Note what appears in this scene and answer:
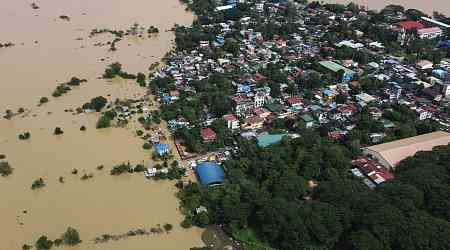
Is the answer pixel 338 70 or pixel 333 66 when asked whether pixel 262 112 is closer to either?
pixel 338 70

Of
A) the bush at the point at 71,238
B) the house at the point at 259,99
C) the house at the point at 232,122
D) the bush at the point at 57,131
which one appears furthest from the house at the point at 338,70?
the bush at the point at 71,238

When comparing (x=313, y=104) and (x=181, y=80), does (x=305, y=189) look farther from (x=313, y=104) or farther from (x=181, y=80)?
(x=181, y=80)

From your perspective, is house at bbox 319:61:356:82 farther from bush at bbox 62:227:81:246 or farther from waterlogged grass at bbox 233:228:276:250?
bush at bbox 62:227:81:246

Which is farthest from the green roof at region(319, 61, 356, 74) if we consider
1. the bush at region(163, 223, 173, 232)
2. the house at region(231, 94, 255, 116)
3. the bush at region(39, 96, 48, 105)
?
the bush at region(39, 96, 48, 105)

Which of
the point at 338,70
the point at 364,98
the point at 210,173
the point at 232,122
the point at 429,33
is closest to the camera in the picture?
the point at 210,173

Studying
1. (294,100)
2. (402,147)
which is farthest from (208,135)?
(402,147)

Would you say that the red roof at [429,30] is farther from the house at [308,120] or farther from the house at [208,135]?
the house at [208,135]
